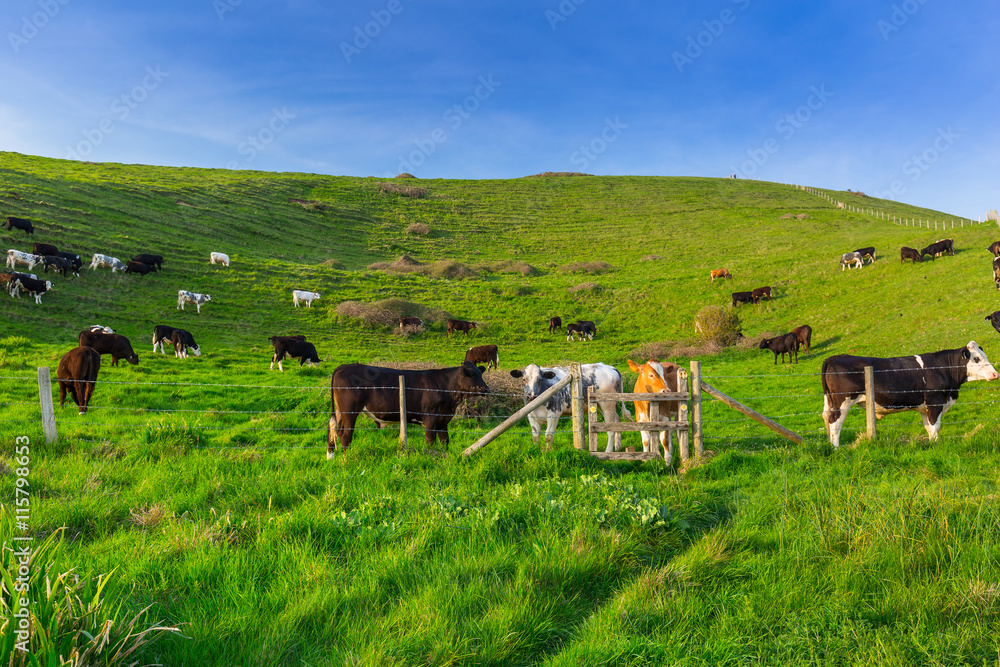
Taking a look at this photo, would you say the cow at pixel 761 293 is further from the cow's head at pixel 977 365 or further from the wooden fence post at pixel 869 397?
the wooden fence post at pixel 869 397

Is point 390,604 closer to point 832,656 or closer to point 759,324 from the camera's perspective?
point 832,656

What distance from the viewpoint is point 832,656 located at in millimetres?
3248

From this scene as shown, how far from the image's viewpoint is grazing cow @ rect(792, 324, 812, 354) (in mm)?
22625

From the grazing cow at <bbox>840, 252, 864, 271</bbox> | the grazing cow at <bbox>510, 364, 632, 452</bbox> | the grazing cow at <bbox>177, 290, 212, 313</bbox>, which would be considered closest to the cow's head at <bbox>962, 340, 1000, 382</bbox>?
the grazing cow at <bbox>510, 364, 632, 452</bbox>

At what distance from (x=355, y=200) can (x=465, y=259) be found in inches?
1134

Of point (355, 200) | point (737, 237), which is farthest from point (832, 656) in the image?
point (355, 200)

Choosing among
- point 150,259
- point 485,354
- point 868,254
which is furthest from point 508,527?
point 868,254

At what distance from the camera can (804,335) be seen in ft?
74.6

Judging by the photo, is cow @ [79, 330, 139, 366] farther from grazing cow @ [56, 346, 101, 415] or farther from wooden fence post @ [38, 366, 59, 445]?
wooden fence post @ [38, 366, 59, 445]

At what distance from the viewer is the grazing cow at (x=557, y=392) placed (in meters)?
10.6

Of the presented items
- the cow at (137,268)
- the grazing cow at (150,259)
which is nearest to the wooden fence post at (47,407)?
the cow at (137,268)

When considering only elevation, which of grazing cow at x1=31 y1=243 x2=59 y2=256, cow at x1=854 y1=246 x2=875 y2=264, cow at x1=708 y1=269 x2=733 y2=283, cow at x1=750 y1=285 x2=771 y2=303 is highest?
grazing cow at x1=31 y1=243 x2=59 y2=256

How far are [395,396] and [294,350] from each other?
513 inches

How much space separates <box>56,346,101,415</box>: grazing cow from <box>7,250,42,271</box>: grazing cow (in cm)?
2014
